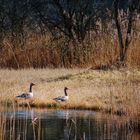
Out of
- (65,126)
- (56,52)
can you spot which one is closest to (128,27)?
(56,52)

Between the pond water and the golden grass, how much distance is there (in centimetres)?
40

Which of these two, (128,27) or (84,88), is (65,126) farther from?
(128,27)

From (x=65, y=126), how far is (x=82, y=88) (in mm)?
4348

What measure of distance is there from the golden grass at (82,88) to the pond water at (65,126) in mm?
397

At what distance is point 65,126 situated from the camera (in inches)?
440

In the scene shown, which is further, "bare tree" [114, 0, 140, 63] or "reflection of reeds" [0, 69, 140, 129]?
→ "bare tree" [114, 0, 140, 63]

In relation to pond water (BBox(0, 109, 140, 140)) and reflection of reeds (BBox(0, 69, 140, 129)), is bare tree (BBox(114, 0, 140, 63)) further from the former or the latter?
pond water (BBox(0, 109, 140, 140))

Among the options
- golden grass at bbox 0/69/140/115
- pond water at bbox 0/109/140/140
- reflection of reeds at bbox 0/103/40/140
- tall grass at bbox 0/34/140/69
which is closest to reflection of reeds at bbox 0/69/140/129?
golden grass at bbox 0/69/140/115

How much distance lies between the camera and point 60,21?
23047 mm

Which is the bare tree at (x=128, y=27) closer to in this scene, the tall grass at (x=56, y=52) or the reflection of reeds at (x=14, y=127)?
the tall grass at (x=56, y=52)

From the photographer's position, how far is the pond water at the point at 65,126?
9992 millimetres

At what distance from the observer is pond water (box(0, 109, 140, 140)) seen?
9.99 m

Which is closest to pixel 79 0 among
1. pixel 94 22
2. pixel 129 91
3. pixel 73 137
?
pixel 94 22

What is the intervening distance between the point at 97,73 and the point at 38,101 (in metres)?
3.76
